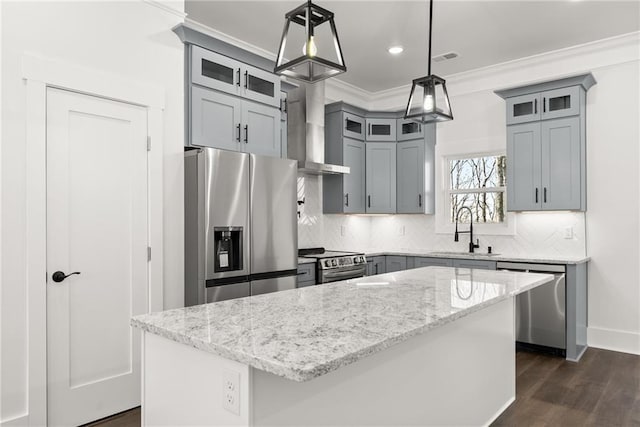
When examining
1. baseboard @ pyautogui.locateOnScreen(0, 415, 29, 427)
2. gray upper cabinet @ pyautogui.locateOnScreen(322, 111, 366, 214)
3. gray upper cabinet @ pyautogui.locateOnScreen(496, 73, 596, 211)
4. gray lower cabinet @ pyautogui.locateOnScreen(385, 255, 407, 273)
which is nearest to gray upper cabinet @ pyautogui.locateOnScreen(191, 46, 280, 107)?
gray upper cabinet @ pyautogui.locateOnScreen(322, 111, 366, 214)

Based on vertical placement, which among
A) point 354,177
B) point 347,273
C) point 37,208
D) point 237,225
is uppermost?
point 354,177

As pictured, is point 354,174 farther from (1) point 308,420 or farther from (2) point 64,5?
(1) point 308,420

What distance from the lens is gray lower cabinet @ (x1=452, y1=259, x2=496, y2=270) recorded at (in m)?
Result: 4.64

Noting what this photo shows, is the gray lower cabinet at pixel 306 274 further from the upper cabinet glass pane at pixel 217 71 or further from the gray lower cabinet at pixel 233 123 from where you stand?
the upper cabinet glass pane at pixel 217 71

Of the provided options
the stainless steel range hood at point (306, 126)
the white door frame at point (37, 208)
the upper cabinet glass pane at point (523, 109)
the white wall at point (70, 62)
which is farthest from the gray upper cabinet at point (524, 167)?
the white door frame at point (37, 208)

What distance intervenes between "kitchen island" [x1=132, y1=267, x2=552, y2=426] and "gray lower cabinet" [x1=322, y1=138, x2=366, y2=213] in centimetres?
298

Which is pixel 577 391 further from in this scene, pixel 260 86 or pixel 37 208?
pixel 37 208

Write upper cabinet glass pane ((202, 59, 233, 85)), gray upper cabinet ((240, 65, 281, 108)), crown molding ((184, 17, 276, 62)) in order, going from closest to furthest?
upper cabinet glass pane ((202, 59, 233, 85)) → gray upper cabinet ((240, 65, 281, 108)) → crown molding ((184, 17, 276, 62))

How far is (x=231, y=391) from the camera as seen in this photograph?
1.34 metres

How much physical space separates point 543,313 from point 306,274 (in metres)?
2.33

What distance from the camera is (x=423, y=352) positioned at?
1.97 metres

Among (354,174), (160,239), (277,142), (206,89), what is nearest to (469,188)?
(354,174)

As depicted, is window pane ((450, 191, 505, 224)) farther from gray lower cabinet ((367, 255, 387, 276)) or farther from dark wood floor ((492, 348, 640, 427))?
dark wood floor ((492, 348, 640, 427))

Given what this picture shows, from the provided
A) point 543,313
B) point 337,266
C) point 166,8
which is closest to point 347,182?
point 337,266
